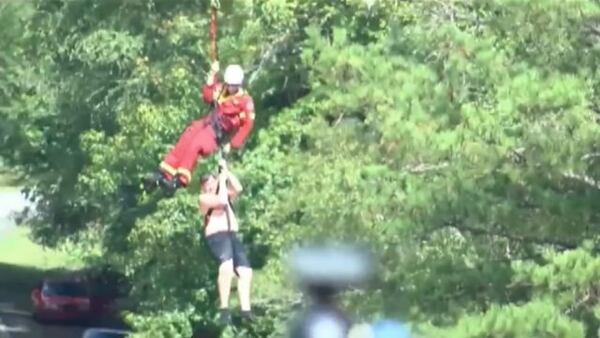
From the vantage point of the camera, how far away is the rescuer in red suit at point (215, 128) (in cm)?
1234

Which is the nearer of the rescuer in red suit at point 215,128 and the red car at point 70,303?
the rescuer in red suit at point 215,128

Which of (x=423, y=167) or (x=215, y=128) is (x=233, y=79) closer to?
(x=215, y=128)

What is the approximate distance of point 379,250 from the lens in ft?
39.8

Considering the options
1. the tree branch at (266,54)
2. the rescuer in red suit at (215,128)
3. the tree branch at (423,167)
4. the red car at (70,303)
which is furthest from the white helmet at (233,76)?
the red car at (70,303)

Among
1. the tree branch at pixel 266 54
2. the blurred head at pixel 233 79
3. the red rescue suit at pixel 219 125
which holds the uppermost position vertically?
the tree branch at pixel 266 54

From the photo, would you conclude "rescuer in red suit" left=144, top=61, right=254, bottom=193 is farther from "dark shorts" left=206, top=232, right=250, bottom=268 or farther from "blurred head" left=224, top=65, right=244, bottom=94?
"dark shorts" left=206, top=232, right=250, bottom=268

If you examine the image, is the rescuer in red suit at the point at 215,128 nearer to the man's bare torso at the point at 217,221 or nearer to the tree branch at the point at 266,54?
the man's bare torso at the point at 217,221

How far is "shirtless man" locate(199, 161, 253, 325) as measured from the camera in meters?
12.5

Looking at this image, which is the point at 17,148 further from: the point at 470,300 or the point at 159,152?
the point at 470,300

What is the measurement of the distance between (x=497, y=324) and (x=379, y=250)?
39.5 inches

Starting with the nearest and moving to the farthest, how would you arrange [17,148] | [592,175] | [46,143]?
[592,175]
[46,143]
[17,148]

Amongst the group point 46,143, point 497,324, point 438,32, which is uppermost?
point 46,143

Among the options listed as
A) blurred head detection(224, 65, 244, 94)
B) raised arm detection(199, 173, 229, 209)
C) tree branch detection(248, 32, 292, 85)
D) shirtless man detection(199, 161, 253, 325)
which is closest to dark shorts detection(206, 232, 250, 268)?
shirtless man detection(199, 161, 253, 325)

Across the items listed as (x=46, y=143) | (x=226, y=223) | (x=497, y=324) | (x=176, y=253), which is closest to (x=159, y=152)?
(x=176, y=253)
